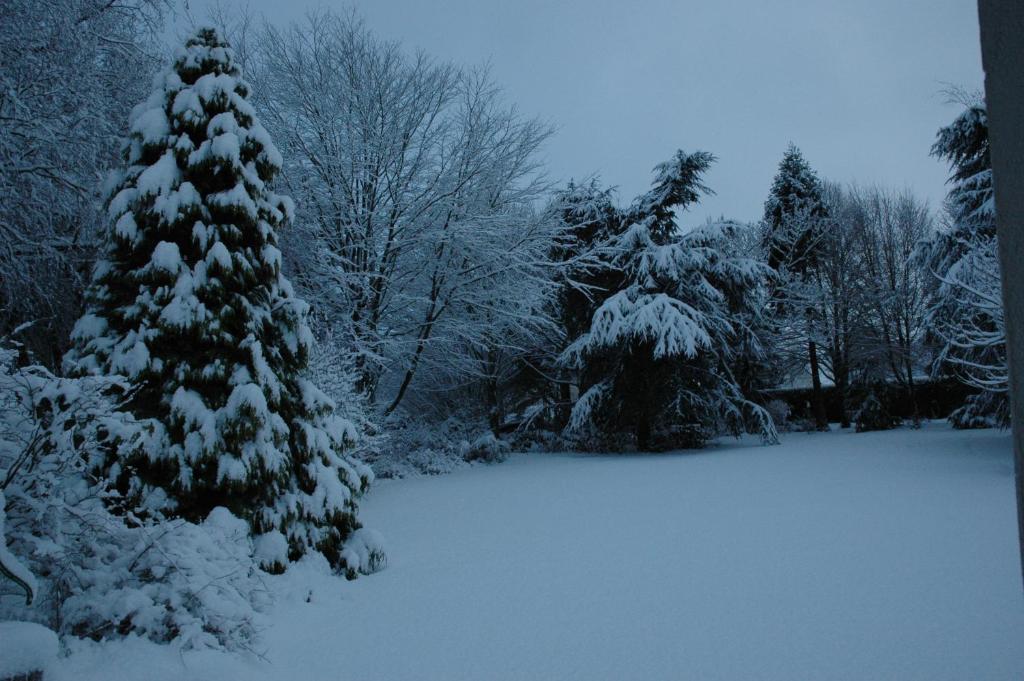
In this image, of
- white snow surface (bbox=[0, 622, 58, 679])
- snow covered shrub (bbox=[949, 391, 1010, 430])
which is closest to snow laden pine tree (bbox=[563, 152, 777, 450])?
snow covered shrub (bbox=[949, 391, 1010, 430])

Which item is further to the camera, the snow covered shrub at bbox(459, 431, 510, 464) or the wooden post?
the snow covered shrub at bbox(459, 431, 510, 464)

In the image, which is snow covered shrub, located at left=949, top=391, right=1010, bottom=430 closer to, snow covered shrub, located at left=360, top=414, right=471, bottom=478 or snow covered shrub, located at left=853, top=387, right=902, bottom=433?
snow covered shrub, located at left=853, top=387, right=902, bottom=433

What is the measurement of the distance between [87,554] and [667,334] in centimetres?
1188

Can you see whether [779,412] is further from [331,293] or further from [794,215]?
[331,293]

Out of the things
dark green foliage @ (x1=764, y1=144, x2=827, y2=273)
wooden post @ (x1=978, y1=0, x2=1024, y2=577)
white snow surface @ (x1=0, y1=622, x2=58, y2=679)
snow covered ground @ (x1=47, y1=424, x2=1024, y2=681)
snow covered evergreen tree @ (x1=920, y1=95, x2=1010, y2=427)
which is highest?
dark green foliage @ (x1=764, y1=144, x2=827, y2=273)

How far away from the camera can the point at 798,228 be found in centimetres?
2077

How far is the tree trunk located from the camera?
19531 millimetres

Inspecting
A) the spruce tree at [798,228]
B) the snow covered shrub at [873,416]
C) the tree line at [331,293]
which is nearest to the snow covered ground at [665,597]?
the tree line at [331,293]

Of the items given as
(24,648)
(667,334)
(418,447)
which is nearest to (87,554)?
(24,648)

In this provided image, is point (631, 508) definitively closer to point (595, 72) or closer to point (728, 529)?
point (728, 529)

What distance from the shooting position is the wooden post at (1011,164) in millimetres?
1092

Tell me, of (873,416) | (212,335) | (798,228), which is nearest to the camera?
(212,335)

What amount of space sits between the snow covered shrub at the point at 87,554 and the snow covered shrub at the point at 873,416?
1896cm

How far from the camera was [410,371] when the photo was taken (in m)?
12.2
